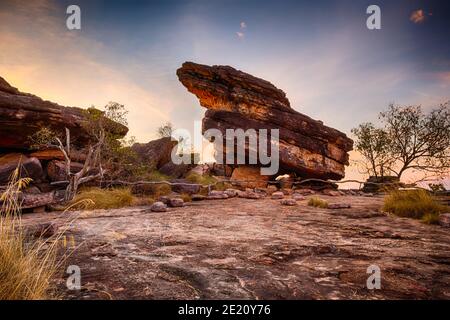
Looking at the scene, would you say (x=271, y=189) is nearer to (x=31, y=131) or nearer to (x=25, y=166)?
(x=25, y=166)

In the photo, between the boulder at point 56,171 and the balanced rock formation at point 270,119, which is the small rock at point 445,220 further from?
the boulder at point 56,171

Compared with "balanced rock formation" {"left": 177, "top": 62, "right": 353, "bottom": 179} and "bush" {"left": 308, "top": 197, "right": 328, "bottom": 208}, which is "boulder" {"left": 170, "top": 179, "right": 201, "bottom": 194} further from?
"bush" {"left": 308, "top": 197, "right": 328, "bottom": 208}

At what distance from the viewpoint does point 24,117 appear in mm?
14203

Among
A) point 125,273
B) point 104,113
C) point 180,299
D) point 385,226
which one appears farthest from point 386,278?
point 104,113

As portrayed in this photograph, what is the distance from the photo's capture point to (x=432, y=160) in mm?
21281

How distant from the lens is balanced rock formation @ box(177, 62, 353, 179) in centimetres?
1811

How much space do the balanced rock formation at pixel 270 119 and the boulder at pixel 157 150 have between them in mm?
6716

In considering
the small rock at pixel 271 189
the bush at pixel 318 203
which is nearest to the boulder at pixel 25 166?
the small rock at pixel 271 189

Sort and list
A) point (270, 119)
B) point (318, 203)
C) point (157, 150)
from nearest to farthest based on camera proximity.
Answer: point (318, 203), point (270, 119), point (157, 150)

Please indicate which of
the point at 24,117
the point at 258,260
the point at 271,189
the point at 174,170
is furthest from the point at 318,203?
the point at 24,117

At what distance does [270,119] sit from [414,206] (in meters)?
12.9

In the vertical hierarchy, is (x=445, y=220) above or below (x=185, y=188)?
above

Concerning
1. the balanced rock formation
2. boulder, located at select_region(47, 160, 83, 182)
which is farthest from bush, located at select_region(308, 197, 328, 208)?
boulder, located at select_region(47, 160, 83, 182)
